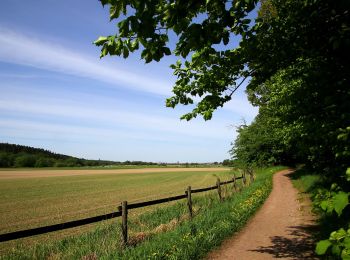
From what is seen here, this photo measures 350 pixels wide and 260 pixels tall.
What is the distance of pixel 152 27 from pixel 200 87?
10.5 feet

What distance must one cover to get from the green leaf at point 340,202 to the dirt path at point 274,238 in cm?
602

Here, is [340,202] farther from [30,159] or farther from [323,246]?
[30,159]

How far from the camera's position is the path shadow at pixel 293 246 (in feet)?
27.4

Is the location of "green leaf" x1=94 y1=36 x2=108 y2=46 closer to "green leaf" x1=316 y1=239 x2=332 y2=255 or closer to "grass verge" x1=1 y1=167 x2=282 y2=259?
"green leaf" x1=316 y1=239 x2=332 y2=255

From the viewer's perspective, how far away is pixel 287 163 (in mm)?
50812

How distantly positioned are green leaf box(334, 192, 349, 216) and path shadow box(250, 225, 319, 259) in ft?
19.8

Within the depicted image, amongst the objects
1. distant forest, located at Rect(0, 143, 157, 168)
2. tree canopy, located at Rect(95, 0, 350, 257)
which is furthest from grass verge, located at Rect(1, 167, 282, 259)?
distant forest, located at Rect(0, 143, 157, 168)

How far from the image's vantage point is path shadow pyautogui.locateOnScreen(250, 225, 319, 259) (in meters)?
8.35

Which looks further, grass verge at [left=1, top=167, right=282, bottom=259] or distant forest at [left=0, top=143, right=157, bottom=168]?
distant forest at [left=0, top=143, right=157, bottom=168]

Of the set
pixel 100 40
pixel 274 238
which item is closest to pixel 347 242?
pixel 100 40

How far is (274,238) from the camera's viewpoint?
33.4 feet

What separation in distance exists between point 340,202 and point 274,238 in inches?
317

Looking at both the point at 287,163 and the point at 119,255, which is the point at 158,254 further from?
the point at 287,163

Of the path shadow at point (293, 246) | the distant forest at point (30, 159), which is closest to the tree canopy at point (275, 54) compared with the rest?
the path shadow at point (293, 246)
